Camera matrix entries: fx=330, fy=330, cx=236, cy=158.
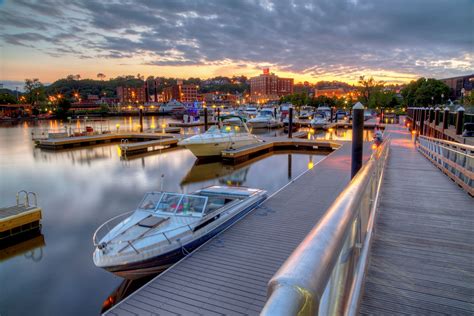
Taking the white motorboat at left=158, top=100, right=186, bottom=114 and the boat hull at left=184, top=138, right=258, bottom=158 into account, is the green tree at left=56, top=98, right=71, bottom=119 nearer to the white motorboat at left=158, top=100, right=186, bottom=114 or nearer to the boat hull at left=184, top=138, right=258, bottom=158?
the white motorboat at left=158, top=100, right=186, bottom=114

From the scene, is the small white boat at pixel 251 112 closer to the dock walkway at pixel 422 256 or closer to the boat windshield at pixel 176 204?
the boat windshield at pixel 176 204

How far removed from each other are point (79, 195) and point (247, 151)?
1288 cm

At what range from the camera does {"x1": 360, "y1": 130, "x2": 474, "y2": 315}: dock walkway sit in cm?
316

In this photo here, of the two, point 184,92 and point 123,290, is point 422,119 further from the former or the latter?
point 184,92

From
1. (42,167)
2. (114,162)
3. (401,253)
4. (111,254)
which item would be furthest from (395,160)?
(42,167)

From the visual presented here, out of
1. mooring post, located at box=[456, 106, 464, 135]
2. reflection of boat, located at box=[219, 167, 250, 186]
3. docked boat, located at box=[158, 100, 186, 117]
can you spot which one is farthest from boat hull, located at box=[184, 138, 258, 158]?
docked boat, located at box=[158, 100, 186, 117]

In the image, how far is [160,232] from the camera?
26.6 feet

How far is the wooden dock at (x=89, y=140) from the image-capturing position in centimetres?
3094

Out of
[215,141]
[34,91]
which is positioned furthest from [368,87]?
[34,91]

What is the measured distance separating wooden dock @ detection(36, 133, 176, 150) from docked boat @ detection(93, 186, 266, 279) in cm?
2556

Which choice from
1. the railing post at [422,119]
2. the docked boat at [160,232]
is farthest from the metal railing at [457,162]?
the railing post at [422,119]

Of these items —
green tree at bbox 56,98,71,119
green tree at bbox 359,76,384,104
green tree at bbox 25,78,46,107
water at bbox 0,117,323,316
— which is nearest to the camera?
water at bbox 0,117,323,316

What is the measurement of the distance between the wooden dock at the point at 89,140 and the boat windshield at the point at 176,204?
83.3ft

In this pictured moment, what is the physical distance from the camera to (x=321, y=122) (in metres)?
48.5
